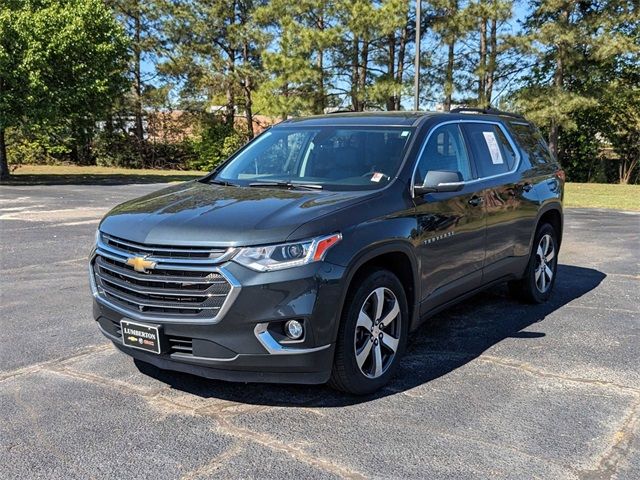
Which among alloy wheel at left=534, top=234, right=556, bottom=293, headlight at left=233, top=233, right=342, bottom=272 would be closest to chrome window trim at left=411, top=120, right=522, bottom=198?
alloy wheel at left=534, top=234, right=556, bottom=293

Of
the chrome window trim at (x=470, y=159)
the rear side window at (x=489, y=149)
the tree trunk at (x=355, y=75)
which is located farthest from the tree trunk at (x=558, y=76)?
the rear side window at (x=489, y=149)

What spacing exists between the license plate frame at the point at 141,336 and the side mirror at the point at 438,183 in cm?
200

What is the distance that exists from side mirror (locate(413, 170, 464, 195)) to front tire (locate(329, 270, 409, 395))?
697 millimetres

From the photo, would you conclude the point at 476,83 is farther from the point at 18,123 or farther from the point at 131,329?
the point at 131,329

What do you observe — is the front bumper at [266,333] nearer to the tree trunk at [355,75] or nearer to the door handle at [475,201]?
the door handle at [475,201]

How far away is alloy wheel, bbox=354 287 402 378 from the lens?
3.95m

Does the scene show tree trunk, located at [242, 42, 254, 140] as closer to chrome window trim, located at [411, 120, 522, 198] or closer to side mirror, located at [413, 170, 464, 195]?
chrome window trim, located at [411, 120, 522, 198]

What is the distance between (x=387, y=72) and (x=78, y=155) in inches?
827

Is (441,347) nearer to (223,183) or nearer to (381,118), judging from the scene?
(381,118)

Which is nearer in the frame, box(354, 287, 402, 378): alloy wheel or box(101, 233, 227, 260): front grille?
box(101, 233, 227, 260): front grille

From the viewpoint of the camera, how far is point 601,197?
20.2 metres

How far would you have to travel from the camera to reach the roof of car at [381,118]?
5.01 metres

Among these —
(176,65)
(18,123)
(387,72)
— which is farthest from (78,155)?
(387,72)

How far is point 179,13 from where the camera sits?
3575cm
